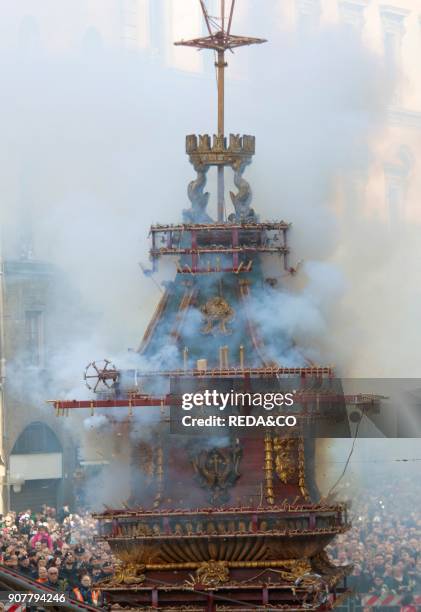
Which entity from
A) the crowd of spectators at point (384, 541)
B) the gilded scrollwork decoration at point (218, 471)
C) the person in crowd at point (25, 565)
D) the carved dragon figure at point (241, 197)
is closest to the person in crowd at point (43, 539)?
the person in crowd at point (25, 565)

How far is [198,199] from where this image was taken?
33094 mm

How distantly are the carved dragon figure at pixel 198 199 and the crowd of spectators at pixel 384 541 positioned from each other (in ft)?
17.8

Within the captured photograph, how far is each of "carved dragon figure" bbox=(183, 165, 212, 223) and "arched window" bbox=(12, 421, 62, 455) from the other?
6.26 m

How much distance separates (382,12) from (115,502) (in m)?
8.38

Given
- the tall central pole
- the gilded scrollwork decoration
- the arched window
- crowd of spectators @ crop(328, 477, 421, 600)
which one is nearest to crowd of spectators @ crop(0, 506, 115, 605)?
the arched window

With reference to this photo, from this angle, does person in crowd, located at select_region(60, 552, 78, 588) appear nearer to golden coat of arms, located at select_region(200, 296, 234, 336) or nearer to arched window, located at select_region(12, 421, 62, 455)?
arched window, located at select_region(12, 421, 62, 455)

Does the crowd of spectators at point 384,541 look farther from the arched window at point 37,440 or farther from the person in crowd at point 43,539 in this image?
the arched window at point 37,440

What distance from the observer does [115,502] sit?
1268 inches

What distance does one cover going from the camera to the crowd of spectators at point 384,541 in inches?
1436

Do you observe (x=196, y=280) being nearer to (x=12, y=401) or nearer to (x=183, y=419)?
(x=183, y=419)

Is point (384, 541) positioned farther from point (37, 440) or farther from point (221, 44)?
point (221, 44)

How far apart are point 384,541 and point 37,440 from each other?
19.2 feet

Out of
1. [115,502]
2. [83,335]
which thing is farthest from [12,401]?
[115,502]

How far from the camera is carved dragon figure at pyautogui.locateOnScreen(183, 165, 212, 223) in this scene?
33.0m
